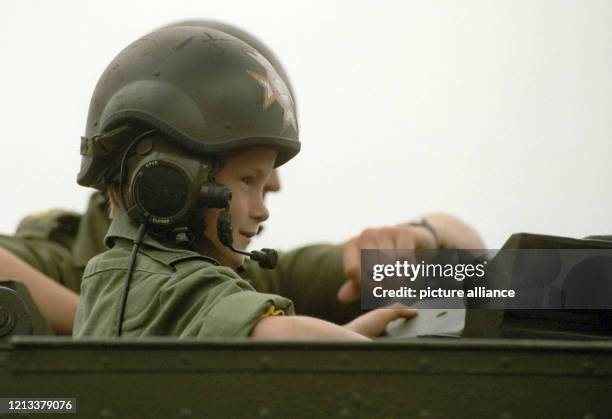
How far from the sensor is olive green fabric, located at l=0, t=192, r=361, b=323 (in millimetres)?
4789

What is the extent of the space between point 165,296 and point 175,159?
0.33m

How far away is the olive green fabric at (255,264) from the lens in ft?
15.7

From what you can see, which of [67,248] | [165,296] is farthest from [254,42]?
[67,248]

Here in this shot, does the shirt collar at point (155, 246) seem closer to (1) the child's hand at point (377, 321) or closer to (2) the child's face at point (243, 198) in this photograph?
(2) the child's face at point (243, 198)

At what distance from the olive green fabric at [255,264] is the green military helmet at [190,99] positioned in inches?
102

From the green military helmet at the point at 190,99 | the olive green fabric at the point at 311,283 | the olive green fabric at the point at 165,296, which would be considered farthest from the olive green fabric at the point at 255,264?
the olive green fabric at the point at 165,296

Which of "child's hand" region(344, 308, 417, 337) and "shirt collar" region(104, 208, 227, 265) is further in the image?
"child's hand" region(344, 308, 417, 337)

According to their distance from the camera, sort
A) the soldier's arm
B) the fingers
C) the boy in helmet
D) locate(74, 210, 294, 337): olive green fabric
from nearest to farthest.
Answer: locate(74, 210, 294, 337): olive green fabric, the boy in helmet, the fingers, the soldier's arm

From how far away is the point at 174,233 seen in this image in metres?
1.97

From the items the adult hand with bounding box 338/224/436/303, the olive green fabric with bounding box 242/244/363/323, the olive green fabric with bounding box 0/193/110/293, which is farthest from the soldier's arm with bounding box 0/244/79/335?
the adult hand with bounding box 338/224/436/303

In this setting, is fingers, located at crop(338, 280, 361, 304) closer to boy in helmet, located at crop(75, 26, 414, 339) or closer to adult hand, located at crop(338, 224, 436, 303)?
adult hand, located at crop(338, 224, 436, 303)

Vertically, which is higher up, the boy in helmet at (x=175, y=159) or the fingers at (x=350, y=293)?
the boy in helmet at (x=175, y=159)

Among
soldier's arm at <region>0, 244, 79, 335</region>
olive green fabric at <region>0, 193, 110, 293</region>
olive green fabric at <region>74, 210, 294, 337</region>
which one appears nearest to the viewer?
olive green fabric at <region>74, 210, 294, 337</region>

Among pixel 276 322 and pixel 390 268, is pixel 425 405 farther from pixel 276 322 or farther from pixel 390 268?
pixel 390 268
